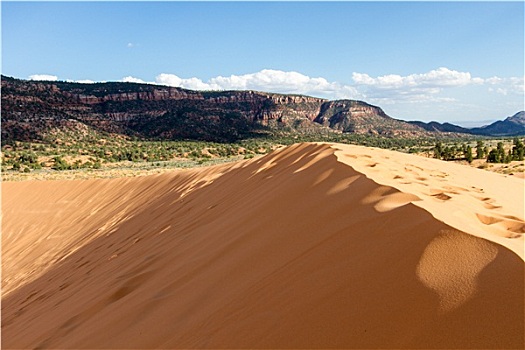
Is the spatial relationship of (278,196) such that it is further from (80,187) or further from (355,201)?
(80,187)

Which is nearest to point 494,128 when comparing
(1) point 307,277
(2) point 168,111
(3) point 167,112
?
(2) point 168,111

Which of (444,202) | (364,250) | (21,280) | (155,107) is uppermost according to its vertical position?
(155,107)

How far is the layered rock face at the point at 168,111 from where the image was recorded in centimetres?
6128

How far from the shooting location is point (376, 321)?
1887 millimetres

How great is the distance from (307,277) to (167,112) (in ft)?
275

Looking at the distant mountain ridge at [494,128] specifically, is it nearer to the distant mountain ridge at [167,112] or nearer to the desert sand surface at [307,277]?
the distant mountain ridge at [167,112]

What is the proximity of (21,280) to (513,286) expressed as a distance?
856 centimetres

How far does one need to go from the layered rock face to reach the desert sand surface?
54.6 metres

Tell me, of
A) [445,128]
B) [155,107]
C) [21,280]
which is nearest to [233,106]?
[155,107]

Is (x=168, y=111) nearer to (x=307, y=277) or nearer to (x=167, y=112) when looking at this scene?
(x=167, y=112)

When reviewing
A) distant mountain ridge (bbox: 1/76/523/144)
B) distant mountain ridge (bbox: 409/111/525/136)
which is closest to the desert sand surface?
distant mountain ridge (bbox: 1/76/523/144)

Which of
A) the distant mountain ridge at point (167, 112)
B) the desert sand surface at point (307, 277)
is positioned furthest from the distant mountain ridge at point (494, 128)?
the desert sand surface at point (307, 277)

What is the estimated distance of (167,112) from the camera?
8212cm

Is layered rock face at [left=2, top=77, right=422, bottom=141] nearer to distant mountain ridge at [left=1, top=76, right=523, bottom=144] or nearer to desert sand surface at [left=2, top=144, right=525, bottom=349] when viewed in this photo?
distant mountain ridge at [left=1, top=76, right=523, bottom=144]
